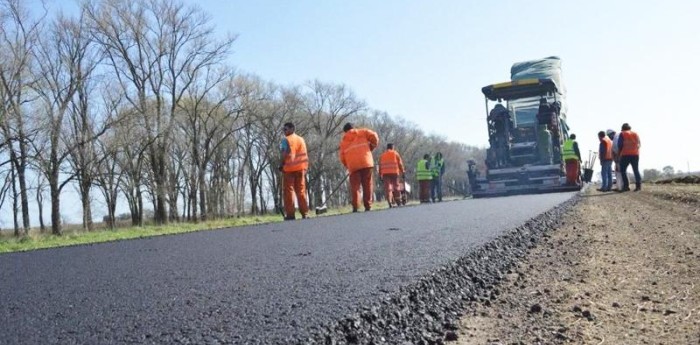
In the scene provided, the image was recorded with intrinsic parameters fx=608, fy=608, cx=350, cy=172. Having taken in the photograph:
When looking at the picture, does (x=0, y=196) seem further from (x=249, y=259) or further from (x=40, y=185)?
(x=249, y=259)

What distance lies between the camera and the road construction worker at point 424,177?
2038cm

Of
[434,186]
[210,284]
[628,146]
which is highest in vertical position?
[628,146]

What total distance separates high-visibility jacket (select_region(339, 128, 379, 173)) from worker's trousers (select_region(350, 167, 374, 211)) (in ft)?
0.48

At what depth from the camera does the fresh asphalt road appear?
2.09 metres

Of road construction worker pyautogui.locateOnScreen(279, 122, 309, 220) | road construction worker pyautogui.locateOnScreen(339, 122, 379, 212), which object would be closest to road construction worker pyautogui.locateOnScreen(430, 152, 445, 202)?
road construction worker pyautogui.locateOnScreen(339, 122, 379, 212)

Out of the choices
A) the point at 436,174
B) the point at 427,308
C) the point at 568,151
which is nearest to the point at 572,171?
the point at 568,151

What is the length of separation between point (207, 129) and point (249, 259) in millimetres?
35760

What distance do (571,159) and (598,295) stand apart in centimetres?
1557

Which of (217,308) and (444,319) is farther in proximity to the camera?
(444,319)

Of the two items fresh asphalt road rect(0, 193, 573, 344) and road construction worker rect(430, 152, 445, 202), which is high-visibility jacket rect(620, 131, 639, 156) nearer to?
road construction worker rect(430, 152, 445, 202)

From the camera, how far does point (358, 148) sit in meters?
11.1

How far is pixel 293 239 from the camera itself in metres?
5.25

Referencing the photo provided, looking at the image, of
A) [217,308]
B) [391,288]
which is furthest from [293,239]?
[217,308]

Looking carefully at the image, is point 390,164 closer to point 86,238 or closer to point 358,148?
point 358,148
